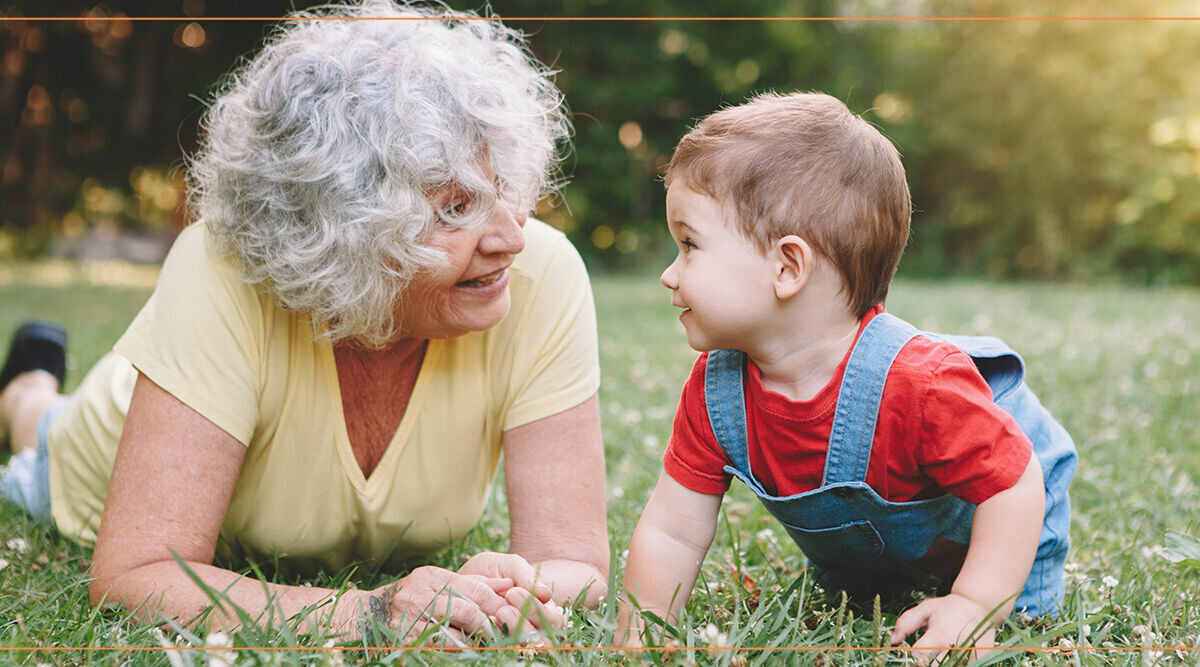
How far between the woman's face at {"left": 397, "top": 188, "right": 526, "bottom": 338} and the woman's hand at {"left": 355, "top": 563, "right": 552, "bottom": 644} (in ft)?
1.61

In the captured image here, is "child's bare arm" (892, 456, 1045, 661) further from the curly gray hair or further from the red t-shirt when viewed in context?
the curly gray hair

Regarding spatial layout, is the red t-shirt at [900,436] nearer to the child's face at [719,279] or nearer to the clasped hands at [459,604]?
the child's face at [719,279]

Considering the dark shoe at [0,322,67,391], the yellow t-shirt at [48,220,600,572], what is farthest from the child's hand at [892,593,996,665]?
the dark shoe at [0,322,67,391]

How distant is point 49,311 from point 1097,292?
390 inches

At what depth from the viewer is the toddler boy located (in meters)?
1.64

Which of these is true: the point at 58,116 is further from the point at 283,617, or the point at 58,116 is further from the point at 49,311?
the point at 283,617

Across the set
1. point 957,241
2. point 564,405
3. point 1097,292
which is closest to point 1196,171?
point 957,241

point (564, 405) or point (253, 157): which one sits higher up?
point (253, 157)

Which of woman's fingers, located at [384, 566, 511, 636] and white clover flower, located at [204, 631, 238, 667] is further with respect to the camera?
woman's fingers, located at [384, 566, 511, 636]

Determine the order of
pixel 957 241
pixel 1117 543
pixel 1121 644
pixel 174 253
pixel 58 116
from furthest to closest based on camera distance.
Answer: pixel 957 241 < pixel 58 116 < pixel 1117 543 < pixel 174 253 < pixel 1121 644

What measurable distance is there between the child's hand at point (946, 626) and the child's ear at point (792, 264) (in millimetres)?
558

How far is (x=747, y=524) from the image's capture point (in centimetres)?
276

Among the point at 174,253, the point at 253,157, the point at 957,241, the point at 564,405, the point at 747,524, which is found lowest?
the point at 957,241

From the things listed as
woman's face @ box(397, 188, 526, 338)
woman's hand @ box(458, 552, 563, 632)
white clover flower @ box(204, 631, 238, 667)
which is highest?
woman's face @ box(397, 188, 526, 338)
